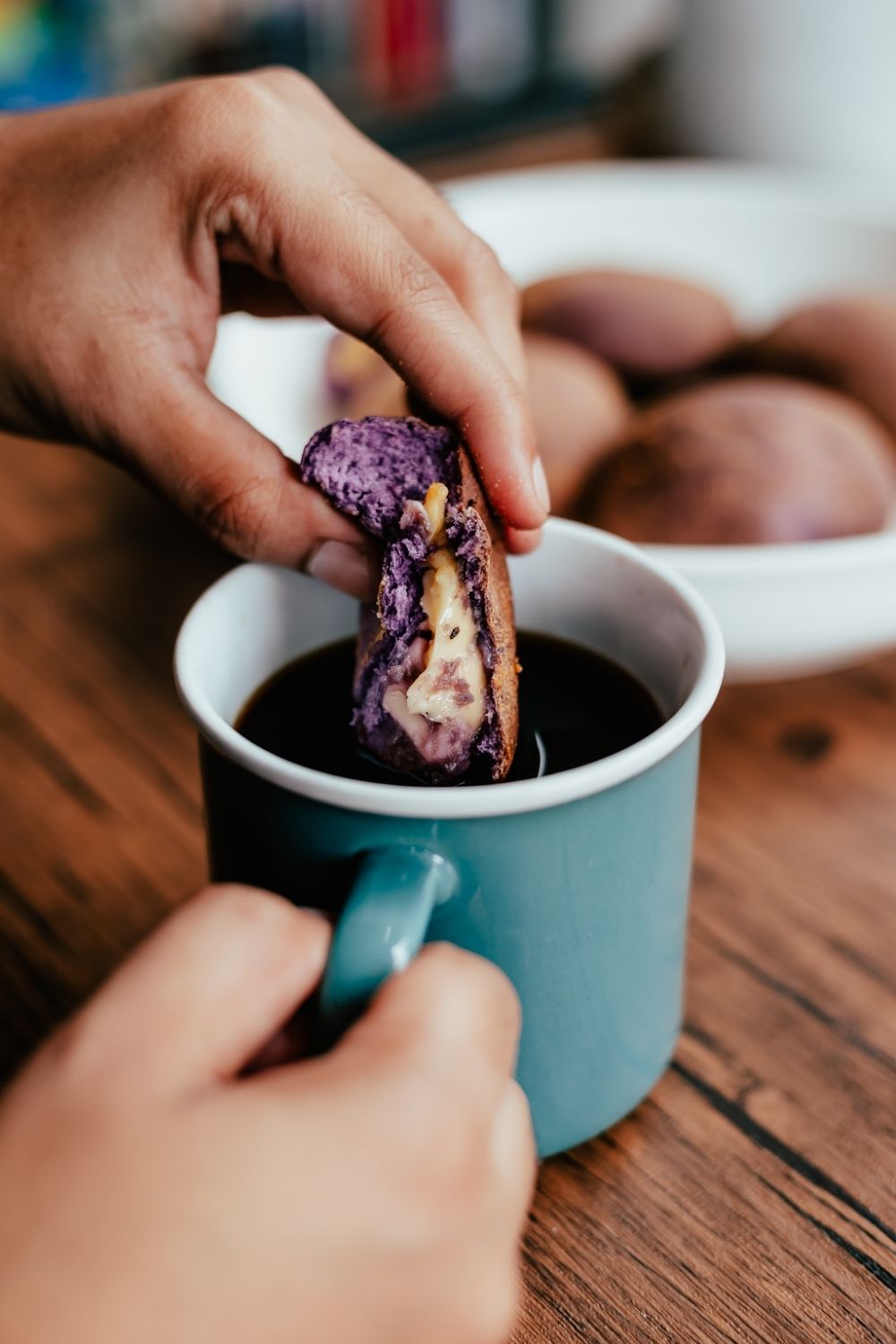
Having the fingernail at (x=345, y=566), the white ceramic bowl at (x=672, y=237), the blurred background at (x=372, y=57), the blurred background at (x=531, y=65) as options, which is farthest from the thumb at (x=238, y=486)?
the blurred background at (x=372, y=57)

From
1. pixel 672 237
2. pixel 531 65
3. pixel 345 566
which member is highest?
pixel 345 566

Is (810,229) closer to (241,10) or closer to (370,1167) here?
(370,1167)

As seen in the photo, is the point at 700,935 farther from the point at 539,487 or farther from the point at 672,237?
the point at 672,237

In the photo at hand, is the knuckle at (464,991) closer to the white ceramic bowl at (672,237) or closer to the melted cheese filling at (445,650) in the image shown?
the melted cheese filling at (445,650)

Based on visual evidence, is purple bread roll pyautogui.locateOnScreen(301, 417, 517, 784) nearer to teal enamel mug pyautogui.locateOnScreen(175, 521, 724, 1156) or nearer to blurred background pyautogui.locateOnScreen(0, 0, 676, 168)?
teal enamel mug pyautogui.locateOnScreen(175, 521, 724, 1156)

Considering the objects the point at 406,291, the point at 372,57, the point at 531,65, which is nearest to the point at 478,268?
the point at 406,291

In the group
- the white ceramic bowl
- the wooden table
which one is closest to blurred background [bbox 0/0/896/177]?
the white ceramic bowl

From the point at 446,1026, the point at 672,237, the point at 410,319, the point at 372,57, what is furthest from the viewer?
the point at 372,57
